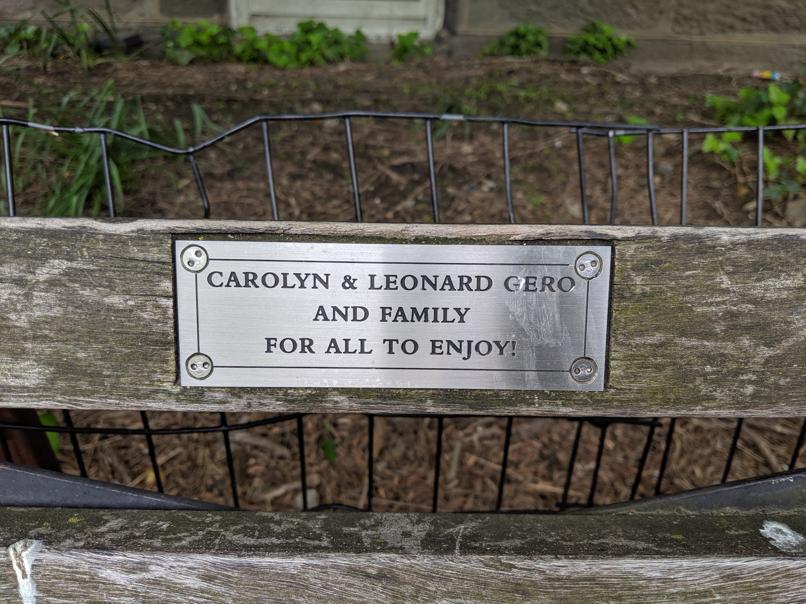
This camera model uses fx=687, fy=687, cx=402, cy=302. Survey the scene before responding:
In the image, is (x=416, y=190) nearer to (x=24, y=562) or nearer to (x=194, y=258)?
(x=194, y=258)

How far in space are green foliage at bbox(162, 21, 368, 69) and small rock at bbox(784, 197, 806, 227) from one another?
7.30ft

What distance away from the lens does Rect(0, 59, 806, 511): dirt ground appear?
7.95 ft

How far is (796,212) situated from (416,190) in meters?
1.60

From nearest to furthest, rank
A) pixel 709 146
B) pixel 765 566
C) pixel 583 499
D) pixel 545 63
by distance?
1. pixel 765 566
2. pixel 583 499
3. pixel 709 146
4. pixel 545 63

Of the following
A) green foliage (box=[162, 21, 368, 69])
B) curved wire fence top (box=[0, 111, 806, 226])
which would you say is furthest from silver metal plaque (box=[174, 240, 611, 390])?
green foliage (box=[162, 21, 368, 69])

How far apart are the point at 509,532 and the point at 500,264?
0.41 metres

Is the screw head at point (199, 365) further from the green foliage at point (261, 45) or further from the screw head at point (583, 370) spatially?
the green foliage at point (261, 45)

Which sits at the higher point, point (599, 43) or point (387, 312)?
point (599, 43)

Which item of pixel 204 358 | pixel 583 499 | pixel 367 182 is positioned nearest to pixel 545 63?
pixel 367 182

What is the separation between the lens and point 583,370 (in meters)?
1.08

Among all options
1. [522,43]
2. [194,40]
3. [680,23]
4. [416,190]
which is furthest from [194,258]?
[680,23]

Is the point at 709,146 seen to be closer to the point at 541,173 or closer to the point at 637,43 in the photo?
the point at 541,173

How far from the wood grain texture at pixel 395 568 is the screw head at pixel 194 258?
15.8 inches

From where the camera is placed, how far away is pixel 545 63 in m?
3.63
